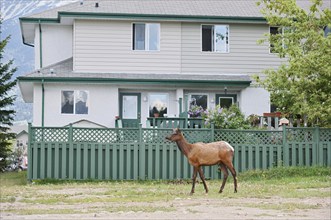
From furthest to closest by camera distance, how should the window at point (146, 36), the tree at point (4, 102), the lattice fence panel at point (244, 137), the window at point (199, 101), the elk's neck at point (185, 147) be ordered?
the tree at point (4, 102) < the window at point (199, 101) < the window at point (146, 36) < the lattice fence panel at point (244, 137) < the elk's neck at point (185, 147)

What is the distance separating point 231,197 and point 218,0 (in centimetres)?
2023

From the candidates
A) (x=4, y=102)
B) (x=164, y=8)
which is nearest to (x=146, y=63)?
(x=164, y=8)

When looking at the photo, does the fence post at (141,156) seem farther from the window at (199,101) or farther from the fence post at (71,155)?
the window at (199,101)

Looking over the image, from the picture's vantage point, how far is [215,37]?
33.8 m

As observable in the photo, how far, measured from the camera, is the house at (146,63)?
32.3 m

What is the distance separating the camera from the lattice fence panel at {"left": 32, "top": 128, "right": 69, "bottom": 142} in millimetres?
24641

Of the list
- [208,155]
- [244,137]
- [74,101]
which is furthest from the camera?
[74,101]

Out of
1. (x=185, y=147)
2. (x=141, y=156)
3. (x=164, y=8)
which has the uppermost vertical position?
(x=164, y=8)

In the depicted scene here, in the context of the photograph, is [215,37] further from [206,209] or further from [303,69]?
[206,209]

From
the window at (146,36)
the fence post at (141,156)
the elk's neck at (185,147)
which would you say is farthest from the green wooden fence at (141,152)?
the window at (146,36)

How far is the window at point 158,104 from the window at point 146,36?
2.17 meters

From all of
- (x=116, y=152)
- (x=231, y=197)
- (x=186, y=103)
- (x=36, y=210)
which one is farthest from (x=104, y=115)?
(x=36, y=210)

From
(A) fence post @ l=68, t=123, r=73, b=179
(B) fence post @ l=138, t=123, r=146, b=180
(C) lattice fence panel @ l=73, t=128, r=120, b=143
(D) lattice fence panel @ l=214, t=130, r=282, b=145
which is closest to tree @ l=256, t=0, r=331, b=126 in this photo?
(D) lattice fence panel @ l=214, t=130, r=282, b=145

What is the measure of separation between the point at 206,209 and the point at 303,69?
12527mm
